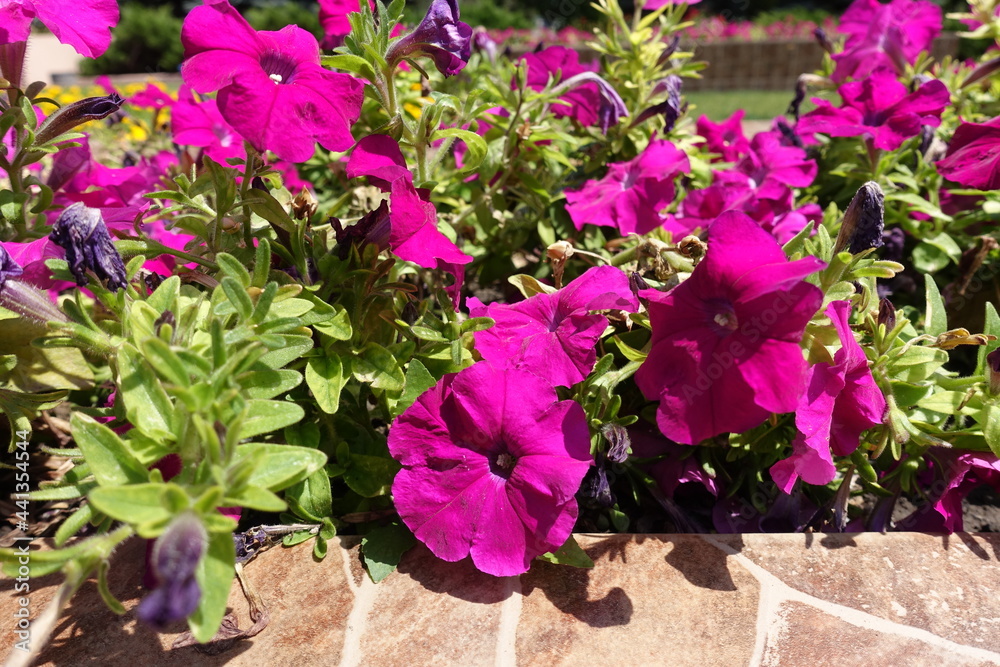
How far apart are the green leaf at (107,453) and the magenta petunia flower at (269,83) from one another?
47cm

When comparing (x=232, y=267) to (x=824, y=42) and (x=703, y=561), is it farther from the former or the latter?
(x=824, y=42)

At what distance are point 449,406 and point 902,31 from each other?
7.16 ft

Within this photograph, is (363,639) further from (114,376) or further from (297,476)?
(114,376)

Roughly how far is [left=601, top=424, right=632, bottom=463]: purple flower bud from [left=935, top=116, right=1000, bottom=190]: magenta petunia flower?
930mm

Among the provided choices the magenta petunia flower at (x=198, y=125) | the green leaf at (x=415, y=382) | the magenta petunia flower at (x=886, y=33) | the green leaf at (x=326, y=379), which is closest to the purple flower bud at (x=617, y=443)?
the green leaf at (x=415, y=382)

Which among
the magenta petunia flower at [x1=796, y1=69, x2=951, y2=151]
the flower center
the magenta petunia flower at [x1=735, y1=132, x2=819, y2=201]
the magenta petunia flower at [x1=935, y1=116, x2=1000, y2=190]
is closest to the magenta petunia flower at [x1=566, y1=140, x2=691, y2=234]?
the magenta petunia flower at [x1=735, y1=132, x2=819, y2=201]

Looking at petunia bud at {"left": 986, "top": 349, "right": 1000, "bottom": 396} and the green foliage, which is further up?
petunia bud at {"left": 986, "top": 349, "right": 1000, "bottom": 396}

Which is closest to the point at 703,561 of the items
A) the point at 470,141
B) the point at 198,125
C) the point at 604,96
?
the point at 470,141

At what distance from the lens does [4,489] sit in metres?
1.64

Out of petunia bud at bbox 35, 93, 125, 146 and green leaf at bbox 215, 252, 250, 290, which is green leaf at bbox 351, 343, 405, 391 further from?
petunia bud at bbox 35, 93, 125, 146

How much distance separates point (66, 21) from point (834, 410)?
1.49 meters

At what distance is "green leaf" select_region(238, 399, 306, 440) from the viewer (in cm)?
92

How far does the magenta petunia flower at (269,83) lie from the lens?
1084mm

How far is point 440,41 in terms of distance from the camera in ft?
3.93
